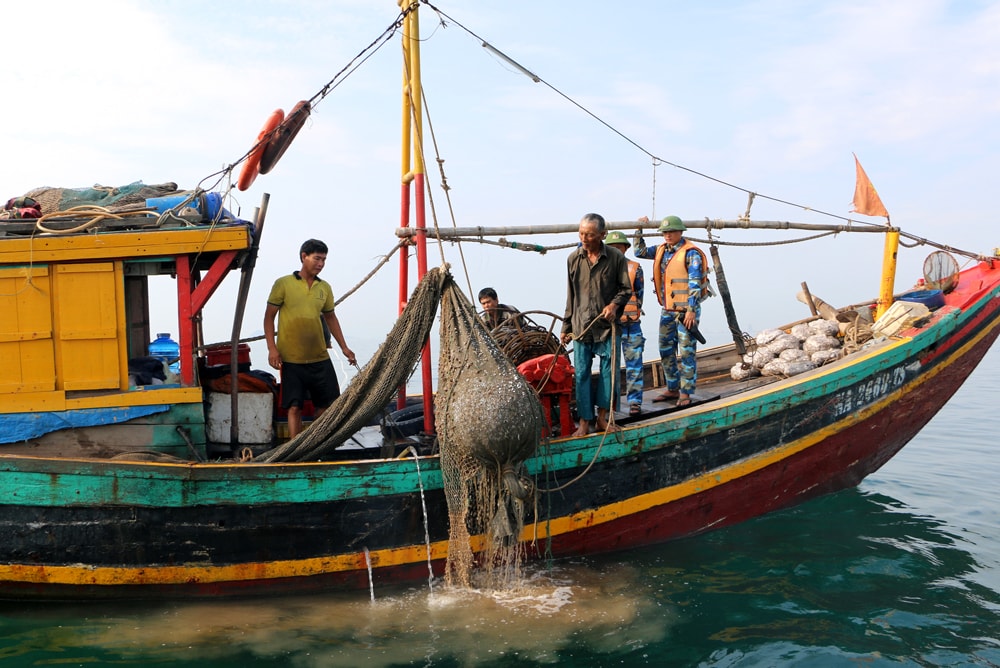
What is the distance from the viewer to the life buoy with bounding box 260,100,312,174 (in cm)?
618

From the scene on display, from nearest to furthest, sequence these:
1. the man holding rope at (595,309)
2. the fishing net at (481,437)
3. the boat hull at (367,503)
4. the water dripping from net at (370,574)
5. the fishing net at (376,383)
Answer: the fishing net at (481,437)
the boat hull at (367,503)
the fishing net at (376,383)
the water dripping from net at (370,574)
the man holding rope at (595,309)

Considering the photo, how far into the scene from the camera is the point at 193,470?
5.15 metres

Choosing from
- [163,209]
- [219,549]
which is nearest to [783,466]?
[219,549]

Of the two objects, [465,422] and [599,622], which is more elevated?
[465,422]

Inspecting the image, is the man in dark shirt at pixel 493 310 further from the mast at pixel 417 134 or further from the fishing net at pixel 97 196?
the fishing net at pixel 97 196

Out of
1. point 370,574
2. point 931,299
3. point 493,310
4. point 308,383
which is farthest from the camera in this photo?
point 931,299

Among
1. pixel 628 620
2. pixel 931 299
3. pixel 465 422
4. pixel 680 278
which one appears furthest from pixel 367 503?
pixel 931 299

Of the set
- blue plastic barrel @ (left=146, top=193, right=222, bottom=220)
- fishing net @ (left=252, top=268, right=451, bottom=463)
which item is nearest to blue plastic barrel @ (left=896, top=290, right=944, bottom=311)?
fishing net @ (left=252, top=268, right=451, bottom=463)

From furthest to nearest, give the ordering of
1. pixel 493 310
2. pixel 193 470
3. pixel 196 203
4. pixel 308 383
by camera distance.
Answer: pixel 493 310
pixel 308 383
pixel 196 203
pixel 193 470

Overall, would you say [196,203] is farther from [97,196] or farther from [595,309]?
[595,309]

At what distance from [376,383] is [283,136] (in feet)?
7.59

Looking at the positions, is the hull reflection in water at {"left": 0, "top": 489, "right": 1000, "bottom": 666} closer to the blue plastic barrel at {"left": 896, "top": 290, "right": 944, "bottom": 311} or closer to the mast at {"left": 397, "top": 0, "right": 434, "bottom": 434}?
the mast at {"left": 397, "top": 0, "right": 434, "bottom": 434}

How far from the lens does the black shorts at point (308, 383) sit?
611 cm

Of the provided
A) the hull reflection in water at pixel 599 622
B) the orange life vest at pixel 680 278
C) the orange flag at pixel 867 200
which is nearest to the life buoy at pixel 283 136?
the hull reflection in water at pixel 599 622
